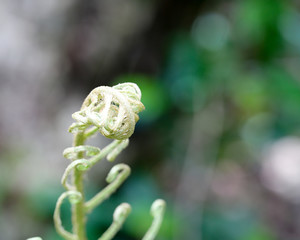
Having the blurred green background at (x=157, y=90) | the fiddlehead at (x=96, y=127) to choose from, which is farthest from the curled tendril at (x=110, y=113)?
the blurred green background at (x=157, y=90)

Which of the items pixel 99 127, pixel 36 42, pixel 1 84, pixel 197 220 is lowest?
pixel 99 127

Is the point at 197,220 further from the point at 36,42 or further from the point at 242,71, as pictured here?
the point at 36,42

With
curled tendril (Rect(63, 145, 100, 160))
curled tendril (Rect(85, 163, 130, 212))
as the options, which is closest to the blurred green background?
curled tendril (Rect(85, 163, 130, 212))

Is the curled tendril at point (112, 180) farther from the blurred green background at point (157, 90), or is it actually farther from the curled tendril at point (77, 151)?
the blurred green background at point (157, 90)

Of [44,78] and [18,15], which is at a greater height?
[18,15]

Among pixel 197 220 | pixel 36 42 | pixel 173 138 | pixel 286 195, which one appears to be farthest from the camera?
pixel 286 195

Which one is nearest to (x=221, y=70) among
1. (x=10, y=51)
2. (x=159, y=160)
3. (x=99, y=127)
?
(x=159, y=160)

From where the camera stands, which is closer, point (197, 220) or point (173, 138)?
point (197, 220)
